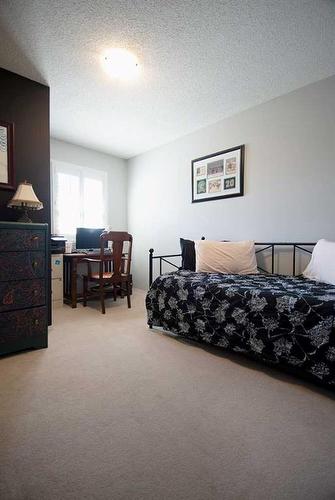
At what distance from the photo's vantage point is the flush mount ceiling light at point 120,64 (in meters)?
1.97

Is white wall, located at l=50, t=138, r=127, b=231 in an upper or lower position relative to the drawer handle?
upper

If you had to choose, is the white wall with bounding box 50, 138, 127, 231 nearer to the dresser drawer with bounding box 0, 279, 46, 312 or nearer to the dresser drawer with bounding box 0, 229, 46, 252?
the dresser drawer with bounding box 0, 229, 46, 252

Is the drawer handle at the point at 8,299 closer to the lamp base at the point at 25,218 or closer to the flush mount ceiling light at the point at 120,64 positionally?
the lamp base at the point at 25,218

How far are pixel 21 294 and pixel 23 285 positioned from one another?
2.6 inches

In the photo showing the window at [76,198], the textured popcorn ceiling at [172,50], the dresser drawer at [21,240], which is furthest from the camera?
the window at [76,198]

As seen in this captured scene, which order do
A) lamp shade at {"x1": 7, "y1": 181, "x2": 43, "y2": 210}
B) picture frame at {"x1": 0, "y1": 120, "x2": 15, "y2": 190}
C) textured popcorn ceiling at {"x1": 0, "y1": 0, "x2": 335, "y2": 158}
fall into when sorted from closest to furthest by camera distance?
1. textured popcorn ceiling at {"x1": 0, "y1": 0, "x2": 335, "y2": 158}
2. lamp shade at {"x1": 7, "y1": 181, "x2": 43, "y2": 210}
3. picture frame at {"x1": 0, "y1": 120, "x2": 15, "y2": 190}

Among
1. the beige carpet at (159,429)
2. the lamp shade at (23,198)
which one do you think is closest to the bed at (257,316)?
the beige carpet at (159,429)

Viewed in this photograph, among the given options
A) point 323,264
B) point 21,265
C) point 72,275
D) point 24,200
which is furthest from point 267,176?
point 72,275

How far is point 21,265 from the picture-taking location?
1905 mm

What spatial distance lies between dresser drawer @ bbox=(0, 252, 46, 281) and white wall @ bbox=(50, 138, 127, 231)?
2327 mm

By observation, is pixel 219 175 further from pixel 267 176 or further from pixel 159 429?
pixel 159 429

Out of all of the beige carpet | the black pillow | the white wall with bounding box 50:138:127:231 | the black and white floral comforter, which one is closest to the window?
the white wall with bounding box 50:138:127:231

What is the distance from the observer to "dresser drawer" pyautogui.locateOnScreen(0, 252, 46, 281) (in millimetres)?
1834

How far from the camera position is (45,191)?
2.49 metres
